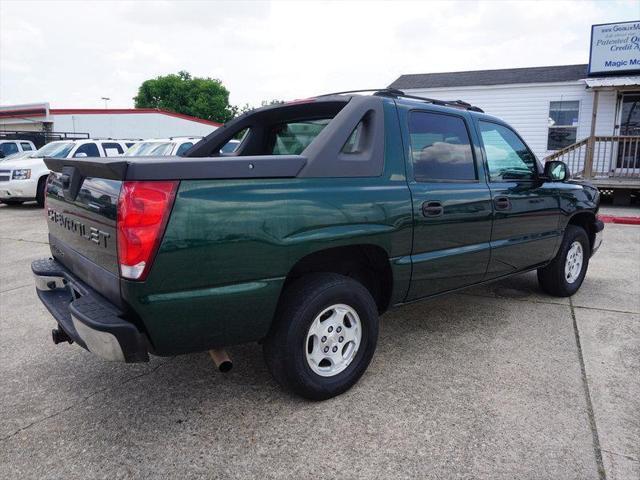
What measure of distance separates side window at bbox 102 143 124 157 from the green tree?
52607 mm

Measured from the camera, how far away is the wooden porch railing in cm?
1333

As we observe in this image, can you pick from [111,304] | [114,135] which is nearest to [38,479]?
[111,304]

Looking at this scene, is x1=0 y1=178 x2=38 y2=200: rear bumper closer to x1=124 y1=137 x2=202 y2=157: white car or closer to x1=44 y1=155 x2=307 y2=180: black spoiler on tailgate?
x1=124 y1=137 x2=202 y2=157: white car

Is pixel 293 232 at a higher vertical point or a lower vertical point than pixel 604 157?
lower

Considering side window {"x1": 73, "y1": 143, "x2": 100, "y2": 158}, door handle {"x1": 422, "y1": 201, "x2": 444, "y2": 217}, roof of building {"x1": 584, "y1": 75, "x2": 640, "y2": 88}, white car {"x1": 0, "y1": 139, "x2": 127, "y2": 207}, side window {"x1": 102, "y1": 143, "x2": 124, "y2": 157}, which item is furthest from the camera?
side window {"x1": 102, "y1": 143, "x2": 124, "y2": 157}

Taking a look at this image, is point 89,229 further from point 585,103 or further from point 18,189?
point 585,103

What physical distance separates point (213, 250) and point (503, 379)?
6.94ft

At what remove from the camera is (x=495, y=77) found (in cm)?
1619

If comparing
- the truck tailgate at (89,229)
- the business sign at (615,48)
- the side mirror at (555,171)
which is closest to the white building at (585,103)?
the business sign at (615,48)

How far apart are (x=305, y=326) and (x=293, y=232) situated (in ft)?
1.76

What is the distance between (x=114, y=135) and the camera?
2931cm

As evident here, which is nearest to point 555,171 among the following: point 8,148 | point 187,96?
point 8,148

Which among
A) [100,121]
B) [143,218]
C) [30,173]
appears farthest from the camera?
[100,121]

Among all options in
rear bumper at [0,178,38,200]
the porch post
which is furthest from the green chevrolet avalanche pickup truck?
rear bumper at [0,178,38,200]
